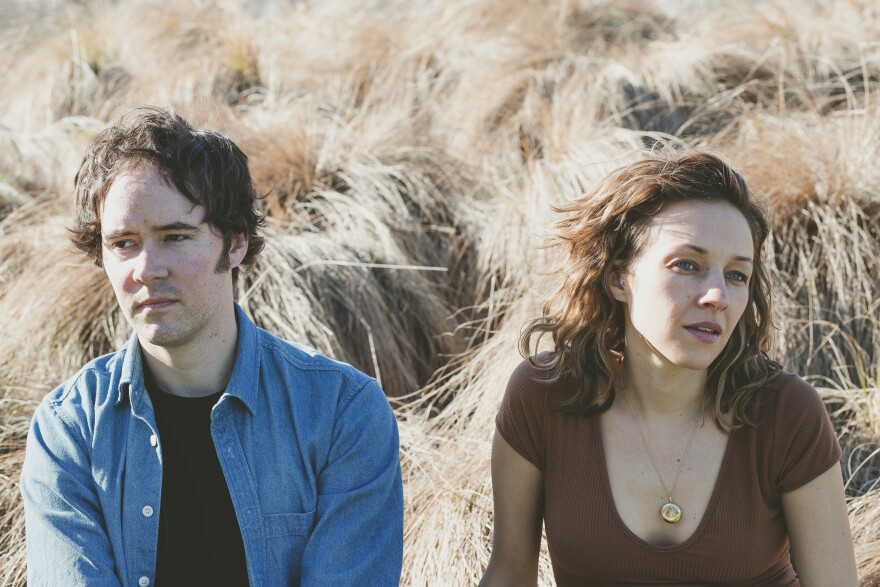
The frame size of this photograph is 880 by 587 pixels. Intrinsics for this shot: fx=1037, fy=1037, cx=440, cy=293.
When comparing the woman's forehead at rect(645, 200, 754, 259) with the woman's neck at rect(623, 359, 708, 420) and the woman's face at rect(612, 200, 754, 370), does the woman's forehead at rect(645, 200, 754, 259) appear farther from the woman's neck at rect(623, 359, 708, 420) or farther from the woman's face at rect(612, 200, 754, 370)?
the woman's neck at rect(623, 359, 708, 420)

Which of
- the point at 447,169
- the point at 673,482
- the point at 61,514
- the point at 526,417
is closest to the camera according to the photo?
the point at 61,514

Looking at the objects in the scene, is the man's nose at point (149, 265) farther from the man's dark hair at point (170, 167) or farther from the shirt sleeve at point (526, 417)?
the shirt sleeve at point (526, 417)

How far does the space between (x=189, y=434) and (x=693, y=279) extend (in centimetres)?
125

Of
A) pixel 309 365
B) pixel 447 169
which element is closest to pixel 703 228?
pixel 309 365

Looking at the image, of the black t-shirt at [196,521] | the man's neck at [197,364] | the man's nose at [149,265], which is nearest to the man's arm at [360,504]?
the black t-shirt at [196,521]

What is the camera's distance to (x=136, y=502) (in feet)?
7.88

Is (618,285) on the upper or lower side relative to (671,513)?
upper

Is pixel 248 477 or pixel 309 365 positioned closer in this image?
pixel 248 477

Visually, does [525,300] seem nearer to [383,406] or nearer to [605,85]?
[383,406]

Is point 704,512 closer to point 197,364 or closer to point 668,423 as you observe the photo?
point 668,423

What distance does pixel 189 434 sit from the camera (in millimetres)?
2500

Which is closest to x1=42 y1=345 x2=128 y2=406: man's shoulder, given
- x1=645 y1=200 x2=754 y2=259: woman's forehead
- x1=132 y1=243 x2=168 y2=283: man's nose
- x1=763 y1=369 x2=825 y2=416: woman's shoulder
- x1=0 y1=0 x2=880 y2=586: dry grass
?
x1=132 y1=243 x2=168 y2=283: man's nose

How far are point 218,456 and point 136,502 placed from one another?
0.70ft

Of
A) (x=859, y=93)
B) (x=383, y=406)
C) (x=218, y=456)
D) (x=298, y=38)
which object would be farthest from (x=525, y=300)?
(x=298, y=38)
